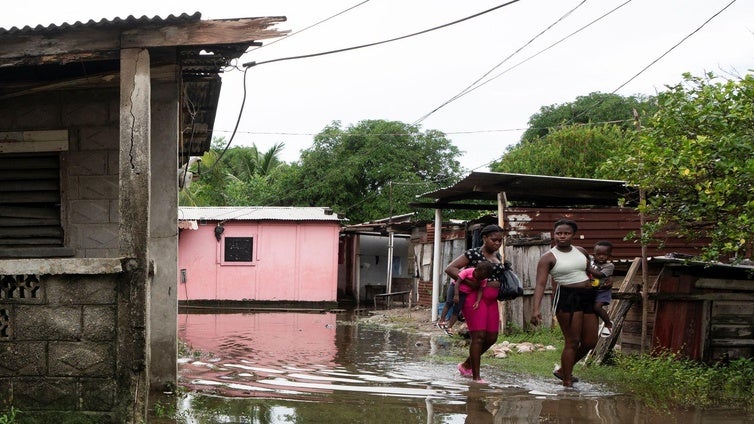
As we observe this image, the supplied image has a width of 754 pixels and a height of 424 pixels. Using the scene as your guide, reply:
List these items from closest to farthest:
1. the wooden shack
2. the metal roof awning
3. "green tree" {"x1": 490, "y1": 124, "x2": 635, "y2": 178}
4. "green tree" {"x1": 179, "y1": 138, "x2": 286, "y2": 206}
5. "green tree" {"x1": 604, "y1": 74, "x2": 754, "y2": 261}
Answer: "green tree" {"x1": 604, "y1": 74, "x2": 754, "y2": 261}, the wooden shack, the metal roof awning, "green tree" {"x1": 490, "y1": 124, "x2": 635, "y2": 178}, "green tree" {"x1": 179, "y1": 138, "x2": 286, "y2": 206}

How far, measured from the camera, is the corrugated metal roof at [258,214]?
2661cm

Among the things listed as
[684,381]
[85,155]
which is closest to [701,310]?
[684,381]

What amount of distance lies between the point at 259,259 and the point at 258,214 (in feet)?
5.00

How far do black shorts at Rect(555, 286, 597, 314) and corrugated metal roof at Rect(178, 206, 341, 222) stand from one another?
18.3 m

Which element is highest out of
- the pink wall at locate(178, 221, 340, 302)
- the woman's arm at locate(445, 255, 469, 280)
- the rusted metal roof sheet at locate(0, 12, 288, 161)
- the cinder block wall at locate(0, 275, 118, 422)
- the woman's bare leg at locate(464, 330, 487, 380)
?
the rusted metal roof sheet at locate(0, 12, 288, 161)

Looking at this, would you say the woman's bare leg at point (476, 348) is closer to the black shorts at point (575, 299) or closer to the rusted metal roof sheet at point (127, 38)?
the black shorts at point (575, 299)

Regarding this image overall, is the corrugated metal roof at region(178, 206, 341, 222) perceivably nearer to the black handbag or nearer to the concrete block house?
the black handbag

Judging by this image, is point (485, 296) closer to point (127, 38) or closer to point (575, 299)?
point (575, 299)

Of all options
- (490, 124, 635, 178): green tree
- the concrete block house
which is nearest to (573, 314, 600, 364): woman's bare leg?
the concrete block house

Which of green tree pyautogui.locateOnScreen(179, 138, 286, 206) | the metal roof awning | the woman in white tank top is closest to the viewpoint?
the woman in white tank top

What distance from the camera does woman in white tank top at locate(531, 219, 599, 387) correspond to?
27.4 feet

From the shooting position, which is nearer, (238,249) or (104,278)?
(104,278)

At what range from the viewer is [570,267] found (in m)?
8.38

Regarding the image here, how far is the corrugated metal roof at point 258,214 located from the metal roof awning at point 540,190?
11.1 metres
